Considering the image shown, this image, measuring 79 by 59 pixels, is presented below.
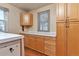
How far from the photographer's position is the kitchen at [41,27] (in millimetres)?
1496

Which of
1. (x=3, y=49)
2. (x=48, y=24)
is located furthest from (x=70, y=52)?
(x=3, y=49)

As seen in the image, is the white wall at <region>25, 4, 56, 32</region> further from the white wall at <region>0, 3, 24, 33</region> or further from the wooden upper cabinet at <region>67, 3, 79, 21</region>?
the wooden upper cabinet at <region>67, 3, 79, 21</region>

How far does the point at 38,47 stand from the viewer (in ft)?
8.71

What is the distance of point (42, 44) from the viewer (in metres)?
2.51

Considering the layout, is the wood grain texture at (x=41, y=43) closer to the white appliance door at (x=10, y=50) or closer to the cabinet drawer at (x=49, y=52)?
the cabinet drawer at (x=49, y=52)

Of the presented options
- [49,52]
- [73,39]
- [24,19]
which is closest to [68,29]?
[73,39]

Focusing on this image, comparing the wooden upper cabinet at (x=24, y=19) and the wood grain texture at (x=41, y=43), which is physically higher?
the wooden upper cabinet at (x=24, y=19)

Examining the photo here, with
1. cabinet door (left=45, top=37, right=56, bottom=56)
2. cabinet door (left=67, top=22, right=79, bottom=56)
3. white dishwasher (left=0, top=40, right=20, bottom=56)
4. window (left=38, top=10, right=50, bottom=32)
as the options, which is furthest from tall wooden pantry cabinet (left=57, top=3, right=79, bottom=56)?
white dishwasher (left=0, top=40, right=20, bottom=56)

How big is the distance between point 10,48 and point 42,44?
1614 millimetres

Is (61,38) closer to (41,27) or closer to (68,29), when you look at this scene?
(68,29)

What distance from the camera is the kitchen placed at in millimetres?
1496

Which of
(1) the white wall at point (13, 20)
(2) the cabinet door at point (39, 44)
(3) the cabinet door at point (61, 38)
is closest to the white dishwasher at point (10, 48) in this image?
(3) the cabinet door at point (61, 38)

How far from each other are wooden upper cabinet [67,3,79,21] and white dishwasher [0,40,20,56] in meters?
0.96

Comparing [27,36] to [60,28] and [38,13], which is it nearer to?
[38,13]
